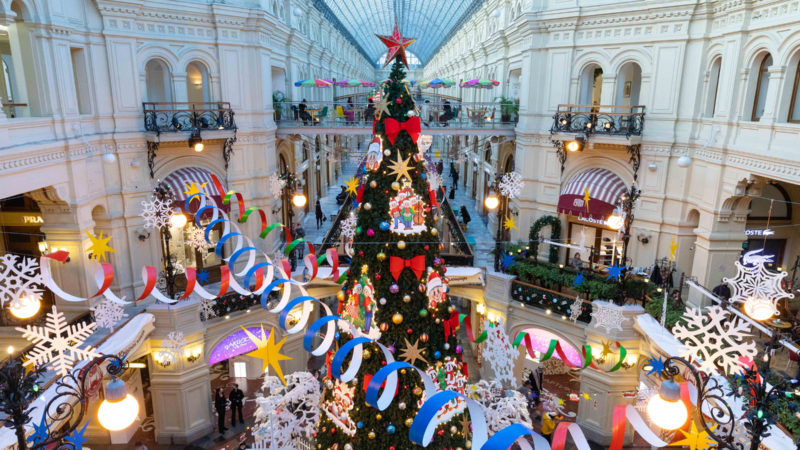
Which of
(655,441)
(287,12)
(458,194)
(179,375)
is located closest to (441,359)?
(655,441)

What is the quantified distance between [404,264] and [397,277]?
0.70 ft

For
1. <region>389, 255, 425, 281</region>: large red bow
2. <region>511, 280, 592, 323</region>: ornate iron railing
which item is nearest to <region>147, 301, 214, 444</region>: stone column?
<region>389, 255, 425, 281</region>: large red bow

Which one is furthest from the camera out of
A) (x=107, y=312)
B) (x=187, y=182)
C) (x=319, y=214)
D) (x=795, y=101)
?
(x=319, y=214)

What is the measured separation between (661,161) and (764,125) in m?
3.19

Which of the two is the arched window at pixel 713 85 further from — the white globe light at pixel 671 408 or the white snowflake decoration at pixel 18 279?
the white snowflake decoration at pixel 18 279

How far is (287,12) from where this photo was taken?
19.4m

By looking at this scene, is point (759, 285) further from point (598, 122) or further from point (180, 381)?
point (180, 381)

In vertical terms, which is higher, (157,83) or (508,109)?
(157,83)

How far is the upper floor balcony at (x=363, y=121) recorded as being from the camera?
1718 cm

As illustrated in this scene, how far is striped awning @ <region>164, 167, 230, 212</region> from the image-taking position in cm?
1388

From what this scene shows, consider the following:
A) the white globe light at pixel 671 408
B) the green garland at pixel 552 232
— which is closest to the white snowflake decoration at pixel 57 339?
the white globe light at pixel 671 408

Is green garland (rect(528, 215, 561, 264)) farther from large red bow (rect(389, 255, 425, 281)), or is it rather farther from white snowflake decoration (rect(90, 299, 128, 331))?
white snowflake decoration (rect(90, 299, 128, 331))

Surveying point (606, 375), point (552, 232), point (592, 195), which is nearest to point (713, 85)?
point (592, 195)

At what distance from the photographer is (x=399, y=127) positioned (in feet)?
22.4
